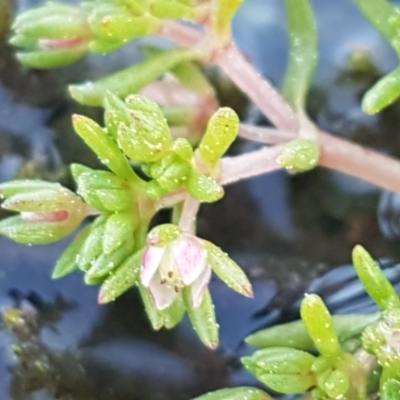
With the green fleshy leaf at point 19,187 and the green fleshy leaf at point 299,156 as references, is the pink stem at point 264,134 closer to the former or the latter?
the green fleshy leaf at point 299,156

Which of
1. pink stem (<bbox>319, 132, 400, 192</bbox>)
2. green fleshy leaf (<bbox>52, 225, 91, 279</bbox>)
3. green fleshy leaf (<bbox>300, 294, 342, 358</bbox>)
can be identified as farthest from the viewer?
pink stem (<bbox>319, 132, 400, 192</bbox>)

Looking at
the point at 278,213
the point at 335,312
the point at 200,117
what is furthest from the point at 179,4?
the point at 335,312

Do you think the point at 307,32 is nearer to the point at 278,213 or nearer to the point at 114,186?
the point at 278,213

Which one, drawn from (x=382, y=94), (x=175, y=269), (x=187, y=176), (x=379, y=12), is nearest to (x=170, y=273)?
(x=175, y=269)

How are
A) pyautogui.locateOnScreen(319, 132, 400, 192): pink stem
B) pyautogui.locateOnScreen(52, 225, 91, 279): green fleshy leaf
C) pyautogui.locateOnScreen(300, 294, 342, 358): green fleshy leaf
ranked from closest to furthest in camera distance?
pyautogui.locateOnScreen(300, 294, 342, 358): green fleshy leaf, pyautogui.locateOnScreen(52, 225, 91, 279): green fleshy leaf, pyautogui.locateOnScreen(319, 132, 400, 192): pink stem

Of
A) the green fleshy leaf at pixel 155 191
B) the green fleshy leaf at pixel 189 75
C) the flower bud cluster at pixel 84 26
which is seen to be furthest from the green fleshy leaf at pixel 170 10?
the green fleshy leaf at pixel 155 191

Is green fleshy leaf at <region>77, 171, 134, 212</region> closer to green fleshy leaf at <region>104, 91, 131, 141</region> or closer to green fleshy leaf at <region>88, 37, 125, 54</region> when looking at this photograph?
green fleshy leaf at <region>104, 91, 131, 141</region>

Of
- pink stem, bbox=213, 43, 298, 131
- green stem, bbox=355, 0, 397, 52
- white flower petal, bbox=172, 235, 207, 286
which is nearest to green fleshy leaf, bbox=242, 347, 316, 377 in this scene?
white flower petal, bbox=172, 235, 207, 286
